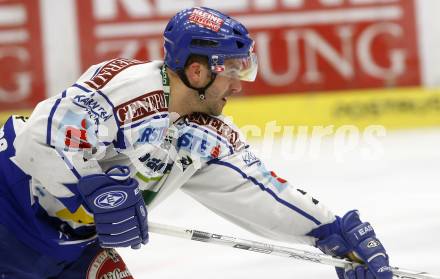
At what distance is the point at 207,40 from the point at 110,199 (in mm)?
553

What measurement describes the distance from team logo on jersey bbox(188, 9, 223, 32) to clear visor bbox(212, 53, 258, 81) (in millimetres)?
109

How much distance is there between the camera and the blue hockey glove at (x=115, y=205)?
2.03m

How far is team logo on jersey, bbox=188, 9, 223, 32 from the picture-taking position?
223cm

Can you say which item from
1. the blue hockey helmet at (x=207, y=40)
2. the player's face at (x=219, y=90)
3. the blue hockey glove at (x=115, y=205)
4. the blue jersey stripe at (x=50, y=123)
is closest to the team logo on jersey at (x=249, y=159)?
the player's face at (x=219, y=90)

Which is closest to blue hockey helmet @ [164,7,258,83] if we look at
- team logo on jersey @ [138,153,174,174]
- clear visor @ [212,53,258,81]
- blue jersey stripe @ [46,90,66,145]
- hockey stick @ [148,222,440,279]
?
clear visor @ [212,53,258,81]

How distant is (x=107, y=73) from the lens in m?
2.20

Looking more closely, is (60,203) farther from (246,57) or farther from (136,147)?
(246,57)

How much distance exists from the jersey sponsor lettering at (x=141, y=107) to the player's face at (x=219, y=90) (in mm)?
172

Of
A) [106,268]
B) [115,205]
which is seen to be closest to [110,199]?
[115,205]

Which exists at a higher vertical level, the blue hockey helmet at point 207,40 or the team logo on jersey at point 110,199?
the blue hockey helmet at point 207,40

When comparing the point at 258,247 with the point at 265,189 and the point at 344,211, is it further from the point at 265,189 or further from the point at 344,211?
the point at 344,211

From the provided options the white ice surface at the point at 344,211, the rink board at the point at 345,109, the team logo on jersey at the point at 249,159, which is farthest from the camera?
the rink board at the point at 345,109

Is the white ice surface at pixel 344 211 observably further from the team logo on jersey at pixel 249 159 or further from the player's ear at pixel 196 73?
the player's ear at pixel 196 73

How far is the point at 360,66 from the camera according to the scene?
→ 254 inches
